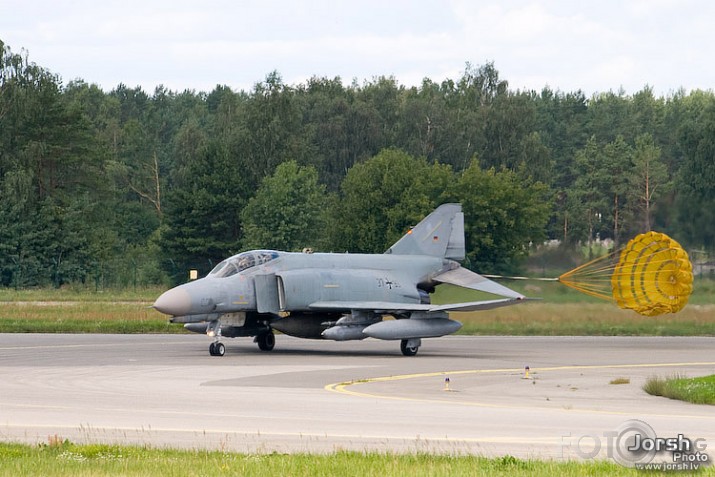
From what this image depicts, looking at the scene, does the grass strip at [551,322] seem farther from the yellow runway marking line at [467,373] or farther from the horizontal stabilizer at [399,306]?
the yellow runway marking line at [467,373]

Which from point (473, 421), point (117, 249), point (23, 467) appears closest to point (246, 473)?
point (23, 467)

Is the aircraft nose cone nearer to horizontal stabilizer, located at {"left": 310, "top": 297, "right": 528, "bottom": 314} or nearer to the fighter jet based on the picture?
the fighter jet

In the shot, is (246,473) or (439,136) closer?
(246,473)

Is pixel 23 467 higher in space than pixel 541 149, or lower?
lower

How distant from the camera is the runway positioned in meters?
14.3

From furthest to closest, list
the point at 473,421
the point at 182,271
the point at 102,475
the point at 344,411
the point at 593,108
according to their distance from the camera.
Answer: the point at 593,108 → the point at 182,271 → the point at 344,411 → the point at 473,421 → the point at 102,475

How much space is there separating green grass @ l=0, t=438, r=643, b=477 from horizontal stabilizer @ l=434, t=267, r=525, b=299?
1949 cm

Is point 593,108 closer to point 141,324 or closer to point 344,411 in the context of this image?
point 141,324

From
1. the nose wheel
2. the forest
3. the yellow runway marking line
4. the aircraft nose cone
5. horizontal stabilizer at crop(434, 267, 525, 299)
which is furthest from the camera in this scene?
the forest

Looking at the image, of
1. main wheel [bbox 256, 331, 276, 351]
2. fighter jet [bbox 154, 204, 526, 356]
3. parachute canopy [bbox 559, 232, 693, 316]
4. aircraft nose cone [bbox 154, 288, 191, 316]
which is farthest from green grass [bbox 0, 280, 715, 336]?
aircraft nose cone [bbox 154, 288, 191, 316]

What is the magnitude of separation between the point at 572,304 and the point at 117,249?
50.9 metres

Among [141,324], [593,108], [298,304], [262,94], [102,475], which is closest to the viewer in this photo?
[102,475]

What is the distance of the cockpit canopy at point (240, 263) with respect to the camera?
29484mm

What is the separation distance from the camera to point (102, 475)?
11.2 meters
